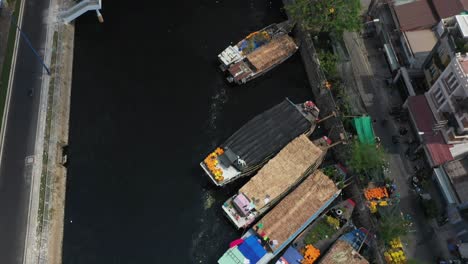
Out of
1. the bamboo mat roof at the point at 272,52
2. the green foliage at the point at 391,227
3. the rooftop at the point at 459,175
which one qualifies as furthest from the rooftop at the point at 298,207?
the bamboo mat roof at the point at 272,52

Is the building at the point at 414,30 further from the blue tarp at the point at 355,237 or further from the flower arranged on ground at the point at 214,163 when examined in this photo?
the flower arranged on ground at the point at 214,163

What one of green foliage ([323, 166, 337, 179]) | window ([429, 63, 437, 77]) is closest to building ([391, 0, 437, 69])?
window ([429, 63, 437, 77])

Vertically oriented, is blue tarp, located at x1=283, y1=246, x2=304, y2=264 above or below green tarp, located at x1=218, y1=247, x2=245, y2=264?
below

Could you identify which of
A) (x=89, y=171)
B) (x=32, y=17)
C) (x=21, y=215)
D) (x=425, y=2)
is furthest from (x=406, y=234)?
(x=32, y=17)

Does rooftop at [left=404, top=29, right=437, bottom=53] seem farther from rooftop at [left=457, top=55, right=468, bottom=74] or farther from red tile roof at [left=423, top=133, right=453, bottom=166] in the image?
red tile roof at [left=423, top=133, right=453, bottom=166]

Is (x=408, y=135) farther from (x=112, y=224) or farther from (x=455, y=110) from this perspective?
(x=112, y=224)

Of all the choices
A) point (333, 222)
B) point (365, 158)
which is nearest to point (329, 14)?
point (365, 158)
